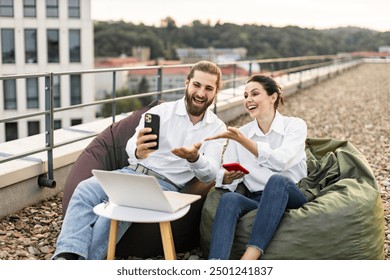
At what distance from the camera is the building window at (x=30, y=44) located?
30166mm

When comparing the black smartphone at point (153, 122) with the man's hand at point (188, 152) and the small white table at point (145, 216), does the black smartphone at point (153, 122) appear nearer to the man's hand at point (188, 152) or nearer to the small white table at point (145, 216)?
the man's hand at point (188, 152)

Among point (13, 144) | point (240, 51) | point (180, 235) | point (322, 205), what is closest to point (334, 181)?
point (322, 205)

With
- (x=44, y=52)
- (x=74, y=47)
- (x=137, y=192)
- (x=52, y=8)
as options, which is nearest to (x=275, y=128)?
(x=137, y=192)

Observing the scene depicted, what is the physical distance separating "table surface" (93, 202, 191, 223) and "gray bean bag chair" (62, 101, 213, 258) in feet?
1.81

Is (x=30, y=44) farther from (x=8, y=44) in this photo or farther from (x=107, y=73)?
(x=107, y=73)

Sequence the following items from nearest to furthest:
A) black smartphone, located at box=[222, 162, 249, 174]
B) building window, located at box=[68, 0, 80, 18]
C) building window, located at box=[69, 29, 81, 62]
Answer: black smartphone, located at box=[222, 162, 249, 174] < building window, located at box=[68, 0, 80, 18] < building window, located at box=[69, 29, 81, 62]

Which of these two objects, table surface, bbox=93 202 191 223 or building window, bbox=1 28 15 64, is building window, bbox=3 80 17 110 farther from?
table surface, bbox=93 202 191 223

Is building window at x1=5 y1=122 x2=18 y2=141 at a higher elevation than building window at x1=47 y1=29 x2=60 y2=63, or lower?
lower

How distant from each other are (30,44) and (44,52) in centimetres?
110

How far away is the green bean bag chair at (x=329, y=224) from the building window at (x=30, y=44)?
28.4 meters

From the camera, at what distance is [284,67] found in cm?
1391

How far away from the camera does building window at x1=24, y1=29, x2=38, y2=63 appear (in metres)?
30.2

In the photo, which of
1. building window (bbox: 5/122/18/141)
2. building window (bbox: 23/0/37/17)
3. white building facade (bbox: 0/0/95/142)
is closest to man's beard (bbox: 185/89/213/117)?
building window (bbox: 5/122/18/141)

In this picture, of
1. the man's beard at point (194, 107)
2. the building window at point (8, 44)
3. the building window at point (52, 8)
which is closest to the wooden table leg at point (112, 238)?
the man's beard at point (194, 107)
